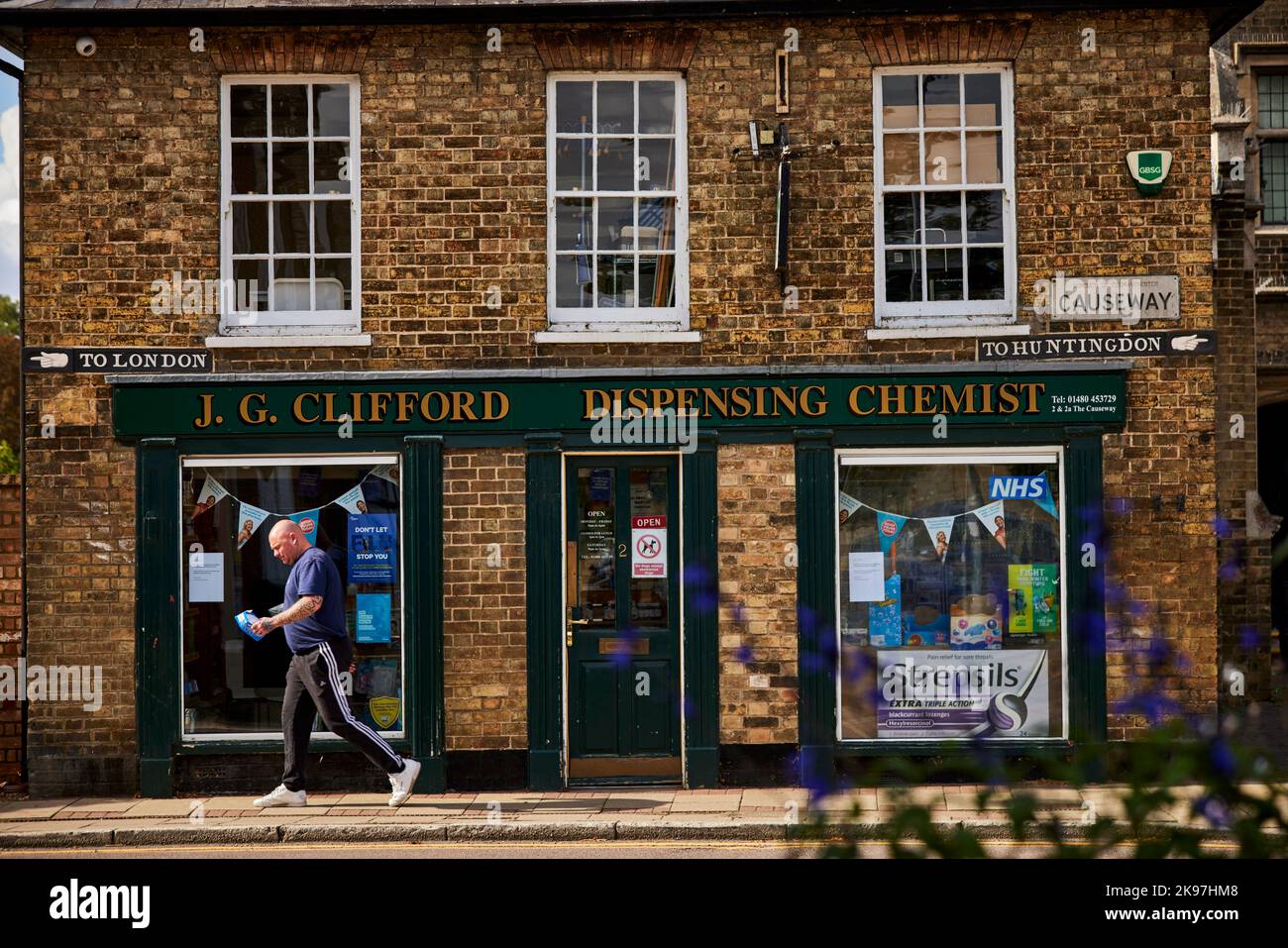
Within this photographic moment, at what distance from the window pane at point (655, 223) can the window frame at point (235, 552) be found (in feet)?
8.91

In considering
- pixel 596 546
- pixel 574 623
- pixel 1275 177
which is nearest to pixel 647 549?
pixel 596 546

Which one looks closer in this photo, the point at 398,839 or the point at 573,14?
the point at 398,839

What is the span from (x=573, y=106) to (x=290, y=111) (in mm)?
2351

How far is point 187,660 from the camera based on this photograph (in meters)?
10.6

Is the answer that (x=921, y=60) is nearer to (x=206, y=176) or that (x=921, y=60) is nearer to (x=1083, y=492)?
(x=1083, y=492)

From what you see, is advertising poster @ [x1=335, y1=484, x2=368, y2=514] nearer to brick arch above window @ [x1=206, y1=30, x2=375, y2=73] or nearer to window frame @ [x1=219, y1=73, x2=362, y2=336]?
window frame @ [x1=219, y1=73, x2=362, y2=336]

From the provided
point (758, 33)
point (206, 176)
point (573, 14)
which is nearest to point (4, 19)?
point (206, 176)

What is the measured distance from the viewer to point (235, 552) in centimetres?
1066

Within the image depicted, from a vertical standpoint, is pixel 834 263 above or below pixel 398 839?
above

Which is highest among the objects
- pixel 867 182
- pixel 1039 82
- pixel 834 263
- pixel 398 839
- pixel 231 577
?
pixel 1039 82

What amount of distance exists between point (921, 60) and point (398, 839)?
7295 mm

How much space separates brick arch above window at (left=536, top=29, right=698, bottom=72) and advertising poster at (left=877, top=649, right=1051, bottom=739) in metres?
5.16

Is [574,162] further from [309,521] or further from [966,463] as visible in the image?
[966,463]

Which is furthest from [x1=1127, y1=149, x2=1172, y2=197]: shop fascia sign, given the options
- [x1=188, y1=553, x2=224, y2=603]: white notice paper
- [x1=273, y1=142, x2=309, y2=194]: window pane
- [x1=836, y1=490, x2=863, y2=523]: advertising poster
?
[x1=188, y1=553, x2=224, y2=603]: white notice paper
